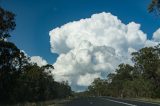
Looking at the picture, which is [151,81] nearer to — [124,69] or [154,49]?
[154,49]

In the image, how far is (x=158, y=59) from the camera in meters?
98.1

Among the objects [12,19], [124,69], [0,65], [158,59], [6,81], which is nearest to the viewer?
[12,19]

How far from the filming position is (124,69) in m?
154

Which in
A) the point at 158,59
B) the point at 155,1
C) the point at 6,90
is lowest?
the point at 6,90

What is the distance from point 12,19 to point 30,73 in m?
44.3

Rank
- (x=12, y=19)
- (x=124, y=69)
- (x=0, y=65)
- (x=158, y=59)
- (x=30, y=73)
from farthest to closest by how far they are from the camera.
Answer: (x=124, y=69), (x=158, y=59), (x=30, y=73), (x=0, y=65), (x=12, y=19)

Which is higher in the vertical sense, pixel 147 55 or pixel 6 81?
pixel 147 55

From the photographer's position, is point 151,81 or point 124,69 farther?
point 124,69

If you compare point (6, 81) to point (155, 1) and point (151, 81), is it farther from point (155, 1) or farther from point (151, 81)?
point (151, 81)

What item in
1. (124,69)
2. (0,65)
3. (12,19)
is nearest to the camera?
(12,19)

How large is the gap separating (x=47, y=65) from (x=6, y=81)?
157ft

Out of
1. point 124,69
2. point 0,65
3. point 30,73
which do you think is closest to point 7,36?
point 0,65

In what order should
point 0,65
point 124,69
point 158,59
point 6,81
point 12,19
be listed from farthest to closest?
point 124,69 → point 158,59 → point 6,81 → point 0,65 → point 12,19

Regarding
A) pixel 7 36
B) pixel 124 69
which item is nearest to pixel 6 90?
pixel 7 36
